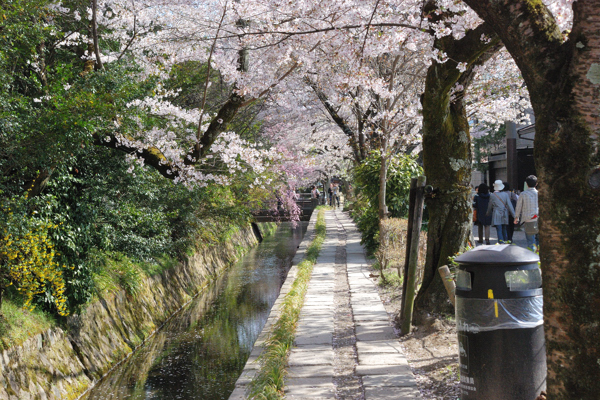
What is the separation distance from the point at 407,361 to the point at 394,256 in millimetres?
4482

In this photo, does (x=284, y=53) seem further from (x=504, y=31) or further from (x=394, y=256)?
(x=504, y=31)

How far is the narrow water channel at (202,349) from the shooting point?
641 cm

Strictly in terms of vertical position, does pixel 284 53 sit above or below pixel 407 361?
above

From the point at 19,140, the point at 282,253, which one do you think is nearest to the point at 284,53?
the point at 19,140

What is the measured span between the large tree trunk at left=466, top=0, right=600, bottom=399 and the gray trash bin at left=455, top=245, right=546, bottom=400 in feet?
2.02

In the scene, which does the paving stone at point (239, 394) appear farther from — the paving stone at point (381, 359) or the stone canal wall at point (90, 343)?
the stone canal wall at point (90, 343)

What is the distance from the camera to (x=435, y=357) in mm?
5102

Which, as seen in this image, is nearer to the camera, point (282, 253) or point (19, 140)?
point (19, 140)

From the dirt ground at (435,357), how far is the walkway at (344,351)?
0.36 ft

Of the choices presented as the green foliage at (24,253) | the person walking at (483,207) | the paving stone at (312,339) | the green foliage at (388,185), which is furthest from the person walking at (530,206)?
the green foliage at (24,253)

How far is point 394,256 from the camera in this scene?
947cm

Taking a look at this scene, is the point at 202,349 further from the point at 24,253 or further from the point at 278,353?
the point at 24,253

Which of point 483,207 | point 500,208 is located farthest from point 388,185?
point 500,208

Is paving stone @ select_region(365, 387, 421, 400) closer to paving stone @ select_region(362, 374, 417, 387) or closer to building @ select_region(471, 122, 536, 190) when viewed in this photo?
paving stone @ select_region(362, 374, 417, 387)
